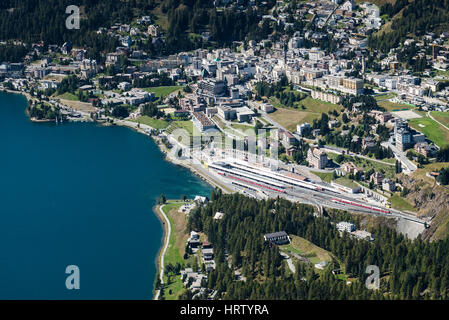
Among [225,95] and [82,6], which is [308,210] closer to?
[225,95]

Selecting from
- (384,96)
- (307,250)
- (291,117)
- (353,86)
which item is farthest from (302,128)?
(307,250)

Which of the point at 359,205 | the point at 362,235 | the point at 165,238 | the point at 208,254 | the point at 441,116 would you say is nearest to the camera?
the point at 208,254

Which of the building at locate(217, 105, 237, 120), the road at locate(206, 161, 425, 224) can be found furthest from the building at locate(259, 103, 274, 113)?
the road at locate(206, 161, 425, 224)

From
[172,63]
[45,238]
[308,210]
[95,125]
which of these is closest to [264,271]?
[308,210]

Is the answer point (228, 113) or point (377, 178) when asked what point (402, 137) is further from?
point (228, 113)

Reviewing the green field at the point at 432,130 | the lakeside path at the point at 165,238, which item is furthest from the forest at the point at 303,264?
the green field at the point at 432,130

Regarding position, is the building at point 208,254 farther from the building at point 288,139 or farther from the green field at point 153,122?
the green field at point 153,122
